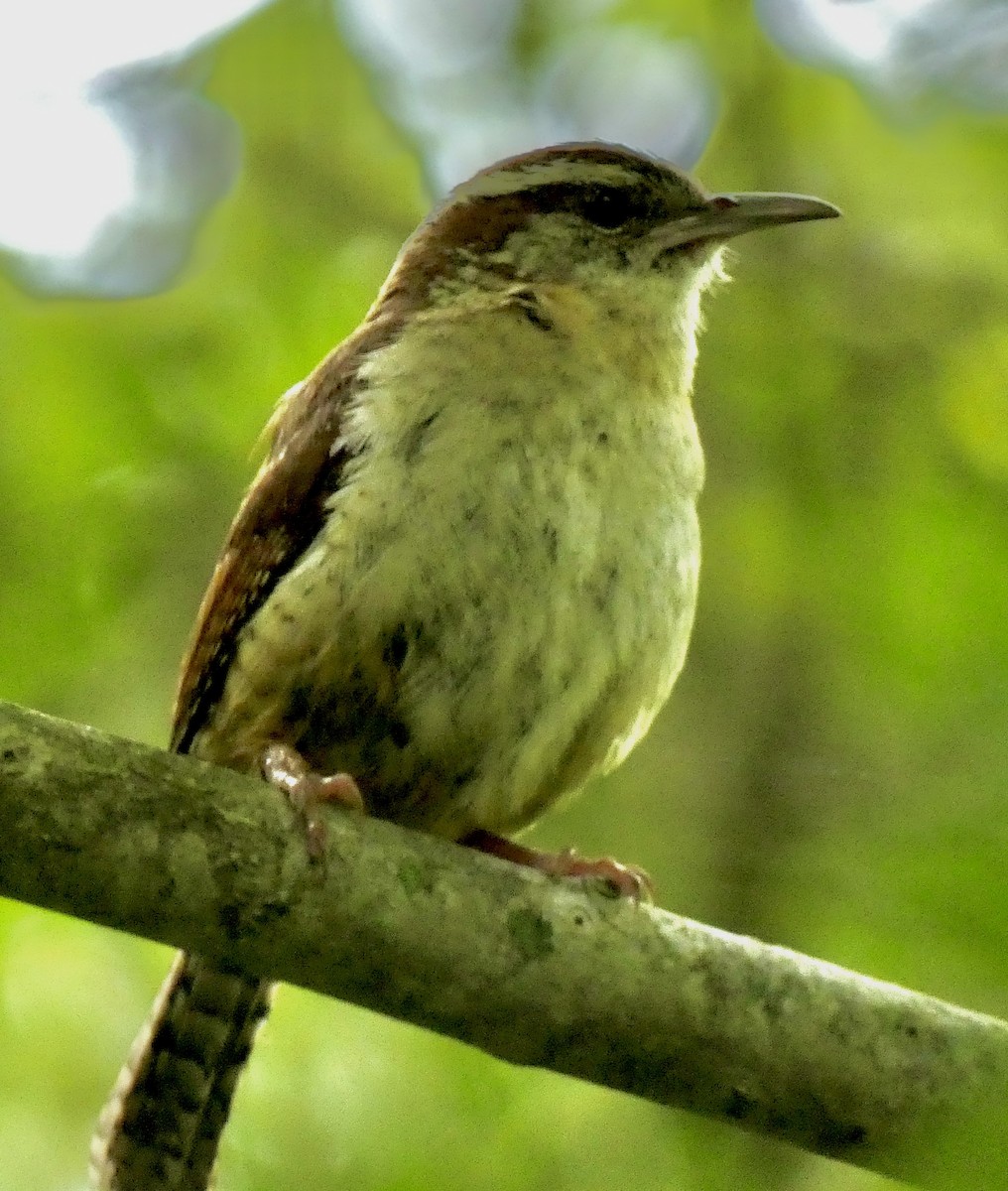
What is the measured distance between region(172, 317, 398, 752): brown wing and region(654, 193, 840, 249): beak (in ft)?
2.76

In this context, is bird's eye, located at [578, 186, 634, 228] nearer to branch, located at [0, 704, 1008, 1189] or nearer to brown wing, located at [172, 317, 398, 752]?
brown wing, located at [172, 317, 398, 752]

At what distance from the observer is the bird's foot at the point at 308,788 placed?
2.82 metres

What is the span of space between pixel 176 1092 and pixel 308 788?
4.14ft

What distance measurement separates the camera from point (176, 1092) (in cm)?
385

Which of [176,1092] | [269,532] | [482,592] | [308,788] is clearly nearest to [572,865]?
[482,592]

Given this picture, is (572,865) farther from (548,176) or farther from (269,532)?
(548,176)

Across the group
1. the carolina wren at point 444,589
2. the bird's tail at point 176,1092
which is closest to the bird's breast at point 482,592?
the carolina wren at point 444,589

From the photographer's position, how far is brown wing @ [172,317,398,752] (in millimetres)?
3658

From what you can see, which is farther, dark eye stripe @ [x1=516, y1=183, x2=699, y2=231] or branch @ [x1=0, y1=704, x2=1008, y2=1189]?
dark eye stripe @ [x1=516, y1=183, x2=699, y2=231]

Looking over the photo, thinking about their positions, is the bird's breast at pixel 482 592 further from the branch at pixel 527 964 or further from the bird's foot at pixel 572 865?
the branch at pixel 527 964

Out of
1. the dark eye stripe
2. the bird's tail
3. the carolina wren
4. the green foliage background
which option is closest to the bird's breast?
the carolina wren

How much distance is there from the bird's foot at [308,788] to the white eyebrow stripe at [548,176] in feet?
5.70

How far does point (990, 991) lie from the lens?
1535mm

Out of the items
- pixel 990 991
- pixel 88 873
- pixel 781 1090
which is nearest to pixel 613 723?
pixel 781 1090
